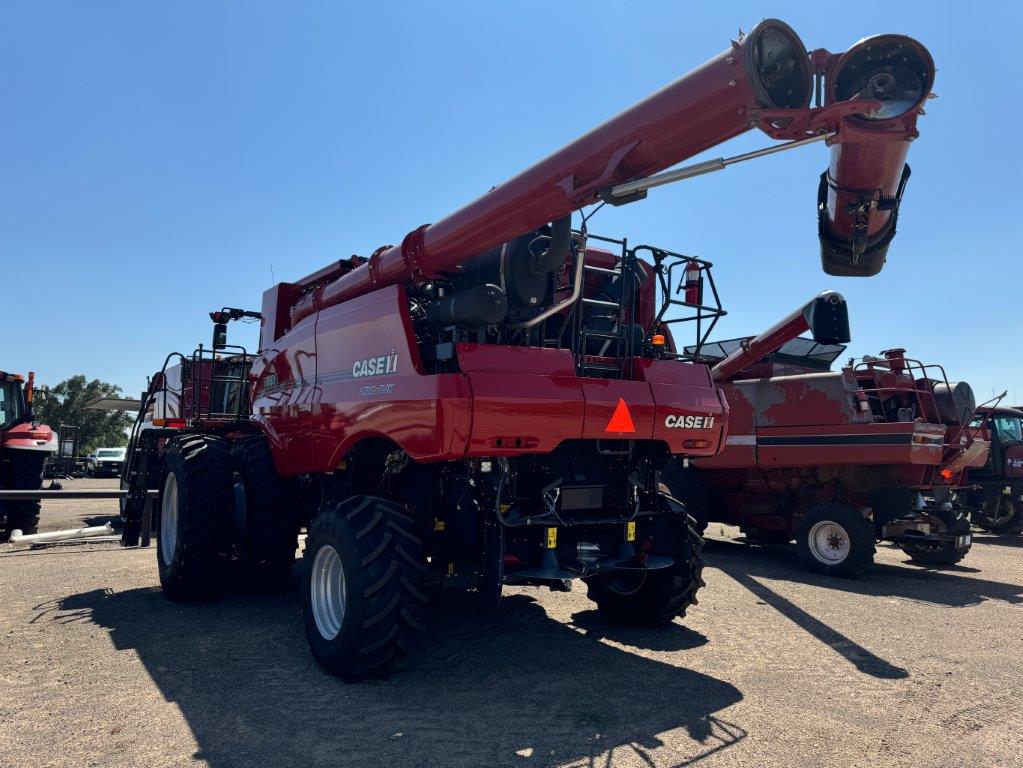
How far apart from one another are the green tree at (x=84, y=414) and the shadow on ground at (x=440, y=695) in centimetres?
4419

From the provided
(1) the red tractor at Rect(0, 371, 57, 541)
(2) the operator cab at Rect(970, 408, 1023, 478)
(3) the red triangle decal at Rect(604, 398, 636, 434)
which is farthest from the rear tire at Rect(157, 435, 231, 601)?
(2) the operator cab at Rect(970, 408, 1023, 478)

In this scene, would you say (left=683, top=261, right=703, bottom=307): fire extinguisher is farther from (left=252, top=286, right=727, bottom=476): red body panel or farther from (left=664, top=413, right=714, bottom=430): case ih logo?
(left=664, top=413, right=714, bottom=430): case ih logo

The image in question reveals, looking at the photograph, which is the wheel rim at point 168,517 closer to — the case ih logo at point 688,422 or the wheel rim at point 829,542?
the case ih logo at point 688,422

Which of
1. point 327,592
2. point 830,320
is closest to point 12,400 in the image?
point 327,592

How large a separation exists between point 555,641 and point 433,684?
135 centimetres

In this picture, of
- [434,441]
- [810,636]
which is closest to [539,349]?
A: [434,441]

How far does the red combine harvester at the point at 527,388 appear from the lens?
3.48 meters

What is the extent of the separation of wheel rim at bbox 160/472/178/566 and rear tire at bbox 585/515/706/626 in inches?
158

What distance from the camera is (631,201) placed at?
3.94 metres

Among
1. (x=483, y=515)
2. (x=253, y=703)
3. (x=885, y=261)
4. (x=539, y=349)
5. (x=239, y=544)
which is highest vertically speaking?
(x=885, y=261)

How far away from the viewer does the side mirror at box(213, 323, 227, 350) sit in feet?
26.3

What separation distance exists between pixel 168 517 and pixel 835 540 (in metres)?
7.60

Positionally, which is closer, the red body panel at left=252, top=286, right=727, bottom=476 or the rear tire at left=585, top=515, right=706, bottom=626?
the red body panel at left=252, top=286, right=727, bottom=476

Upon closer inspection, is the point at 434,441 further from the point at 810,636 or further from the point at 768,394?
the point at 768,394
